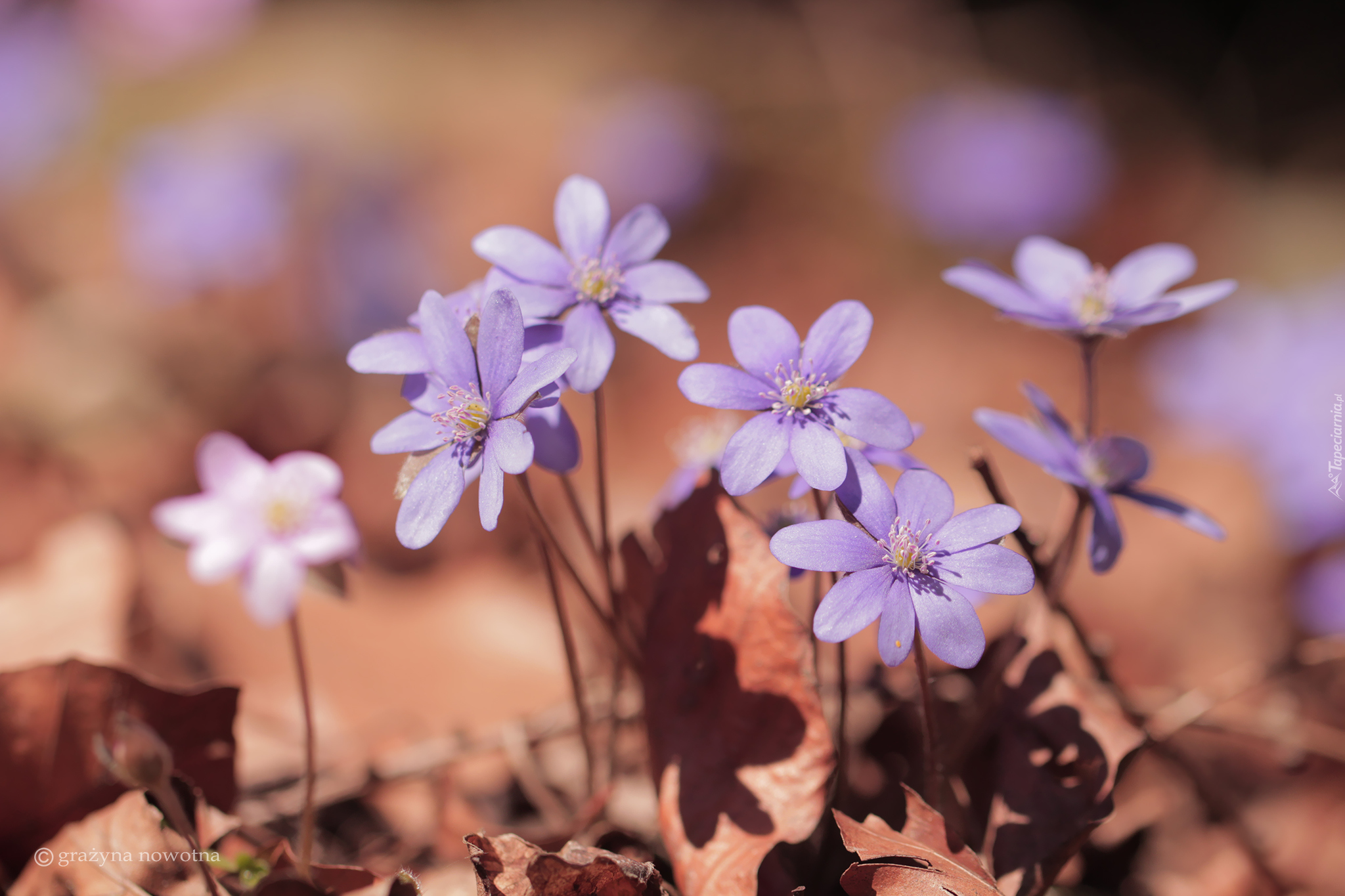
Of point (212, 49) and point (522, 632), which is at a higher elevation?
point (212, 49)

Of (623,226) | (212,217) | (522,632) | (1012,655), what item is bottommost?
(522,632)

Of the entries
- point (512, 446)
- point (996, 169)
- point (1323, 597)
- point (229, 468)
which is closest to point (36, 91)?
point (996, 169)

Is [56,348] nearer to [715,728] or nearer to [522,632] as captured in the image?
[522,632]

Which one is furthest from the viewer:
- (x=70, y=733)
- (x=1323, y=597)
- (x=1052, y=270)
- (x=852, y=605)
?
(x=1323, y=597)

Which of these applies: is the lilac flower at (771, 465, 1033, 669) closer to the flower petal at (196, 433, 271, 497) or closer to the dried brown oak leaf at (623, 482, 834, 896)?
the dried brown oak leaf at (623, 482, 834, 896)

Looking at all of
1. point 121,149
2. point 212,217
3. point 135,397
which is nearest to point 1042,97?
point 212,217

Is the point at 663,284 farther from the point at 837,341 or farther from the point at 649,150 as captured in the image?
the point at 649,150

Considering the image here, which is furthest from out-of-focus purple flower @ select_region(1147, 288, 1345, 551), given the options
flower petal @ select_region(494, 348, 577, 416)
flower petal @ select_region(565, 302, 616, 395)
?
flower petal @ select_region(494, 348, 577, 416)
